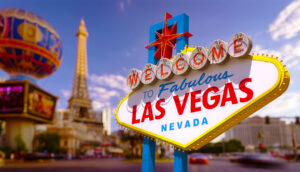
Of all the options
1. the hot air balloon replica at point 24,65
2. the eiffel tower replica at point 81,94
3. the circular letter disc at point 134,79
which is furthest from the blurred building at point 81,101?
the circular letter disc at point 134,79

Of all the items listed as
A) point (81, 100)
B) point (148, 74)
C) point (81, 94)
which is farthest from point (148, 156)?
point (81, 94)

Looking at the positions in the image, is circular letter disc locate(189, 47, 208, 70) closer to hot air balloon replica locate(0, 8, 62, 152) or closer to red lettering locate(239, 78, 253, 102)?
red lettering locate(239, 78, 253, 102)

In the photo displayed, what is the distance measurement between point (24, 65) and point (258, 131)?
130 meters

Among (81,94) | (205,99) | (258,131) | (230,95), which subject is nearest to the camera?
(230,95)

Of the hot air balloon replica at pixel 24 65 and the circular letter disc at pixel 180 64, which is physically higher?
the hot air balloon replica at pixel 24 65

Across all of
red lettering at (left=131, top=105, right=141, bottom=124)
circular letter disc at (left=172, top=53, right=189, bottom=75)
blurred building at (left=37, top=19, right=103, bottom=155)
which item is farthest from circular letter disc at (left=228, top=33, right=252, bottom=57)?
blurred building at (left=37, top=19, right=103, bottom=155)

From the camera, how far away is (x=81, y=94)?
13138 cm

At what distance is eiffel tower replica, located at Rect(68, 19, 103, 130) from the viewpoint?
4988 inches

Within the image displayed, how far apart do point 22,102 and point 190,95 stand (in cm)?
4573

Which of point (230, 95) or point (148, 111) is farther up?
point (230, 95)

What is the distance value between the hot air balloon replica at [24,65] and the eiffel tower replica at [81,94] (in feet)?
242

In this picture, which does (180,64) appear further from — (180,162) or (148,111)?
(180,162)

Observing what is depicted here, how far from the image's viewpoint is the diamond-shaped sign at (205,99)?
5.67 meters

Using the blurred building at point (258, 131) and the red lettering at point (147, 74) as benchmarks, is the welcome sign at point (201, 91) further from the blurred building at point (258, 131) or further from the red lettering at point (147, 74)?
the blurred building at point (258, 131)
